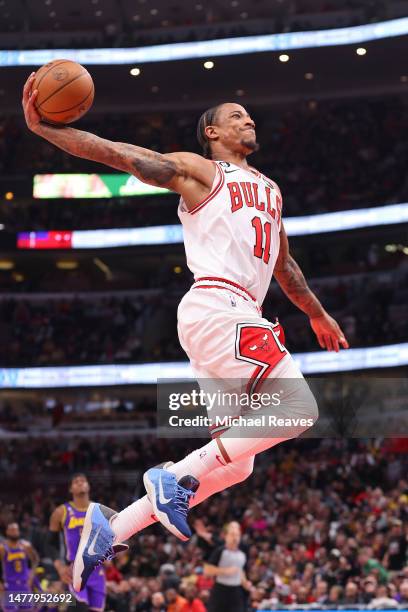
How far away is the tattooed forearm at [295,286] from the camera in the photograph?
23.2ft

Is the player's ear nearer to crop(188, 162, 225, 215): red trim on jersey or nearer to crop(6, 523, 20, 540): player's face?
crop(188, 162, 225, 215): red trim on jersey

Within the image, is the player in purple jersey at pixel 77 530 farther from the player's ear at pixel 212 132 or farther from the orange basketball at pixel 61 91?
the orange basketball at pixel 61 91

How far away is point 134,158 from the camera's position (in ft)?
19.2

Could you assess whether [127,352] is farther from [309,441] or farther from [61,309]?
[309,441]

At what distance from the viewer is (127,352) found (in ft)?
106

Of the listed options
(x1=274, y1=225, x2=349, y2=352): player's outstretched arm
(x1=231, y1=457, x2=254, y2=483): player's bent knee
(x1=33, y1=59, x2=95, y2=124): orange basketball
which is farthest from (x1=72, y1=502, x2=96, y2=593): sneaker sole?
(x1=33, y1=59, x2=95, y2=124): orange basketball

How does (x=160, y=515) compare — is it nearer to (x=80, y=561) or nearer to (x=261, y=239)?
(x=80, y=561)

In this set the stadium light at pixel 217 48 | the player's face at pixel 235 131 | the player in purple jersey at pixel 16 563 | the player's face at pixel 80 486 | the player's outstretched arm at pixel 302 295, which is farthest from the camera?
the stadium light at pixel 217 48

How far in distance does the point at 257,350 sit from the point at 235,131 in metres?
1.54

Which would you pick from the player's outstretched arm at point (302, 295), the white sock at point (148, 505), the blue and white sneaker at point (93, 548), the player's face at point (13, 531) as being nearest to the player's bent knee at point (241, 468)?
the white sock at point (148, 505)

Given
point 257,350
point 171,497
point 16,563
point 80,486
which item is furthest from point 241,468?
point 16,563

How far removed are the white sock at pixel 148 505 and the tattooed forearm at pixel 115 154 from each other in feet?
5.83

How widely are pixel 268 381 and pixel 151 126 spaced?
31.5m

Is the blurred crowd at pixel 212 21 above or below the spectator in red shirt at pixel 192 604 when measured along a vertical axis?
above
